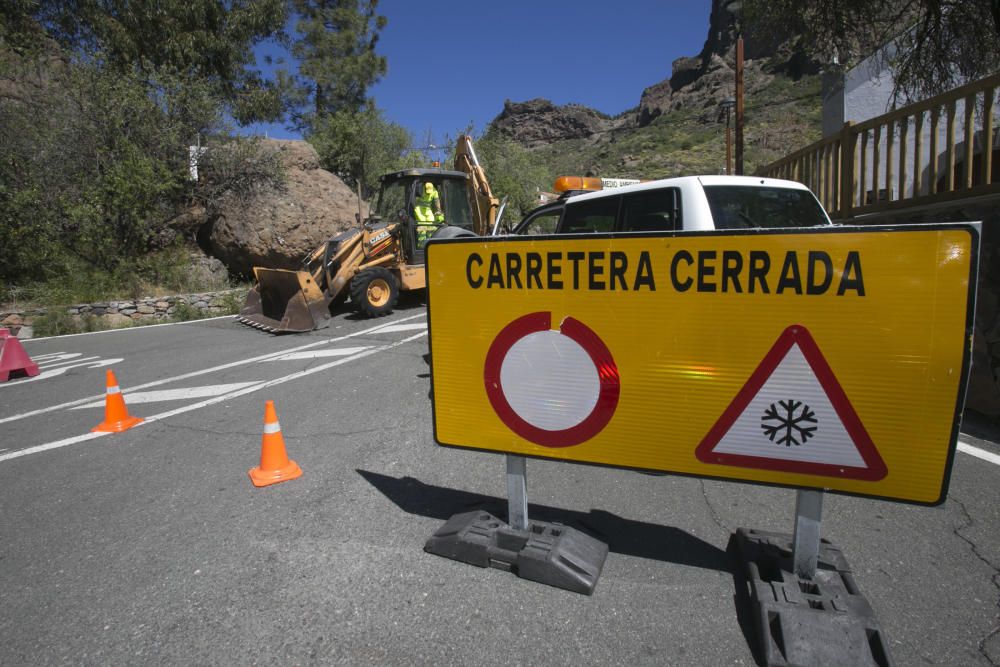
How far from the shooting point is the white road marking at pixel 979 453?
4004mm

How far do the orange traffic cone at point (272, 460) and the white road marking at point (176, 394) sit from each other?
2.73 m

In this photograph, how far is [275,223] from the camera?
16406 mm

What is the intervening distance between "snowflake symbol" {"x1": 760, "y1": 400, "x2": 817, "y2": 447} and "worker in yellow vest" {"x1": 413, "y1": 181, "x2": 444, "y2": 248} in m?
10.7

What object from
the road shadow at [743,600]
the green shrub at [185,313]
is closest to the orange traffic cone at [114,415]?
the road shadow at [743,600]

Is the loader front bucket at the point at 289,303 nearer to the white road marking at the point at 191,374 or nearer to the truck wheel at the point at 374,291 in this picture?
the truck wheel at the point at 374,291

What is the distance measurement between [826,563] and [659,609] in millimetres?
777

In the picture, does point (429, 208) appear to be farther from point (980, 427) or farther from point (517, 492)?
point (517, 492)

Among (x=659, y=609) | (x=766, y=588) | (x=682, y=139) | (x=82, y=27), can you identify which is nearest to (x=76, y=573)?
(x=659, y=609)

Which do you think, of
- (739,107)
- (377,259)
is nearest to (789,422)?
(377,259)

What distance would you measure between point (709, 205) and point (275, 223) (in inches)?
571

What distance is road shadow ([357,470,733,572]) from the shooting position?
2934 millimetres

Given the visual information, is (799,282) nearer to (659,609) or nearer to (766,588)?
(766,588)

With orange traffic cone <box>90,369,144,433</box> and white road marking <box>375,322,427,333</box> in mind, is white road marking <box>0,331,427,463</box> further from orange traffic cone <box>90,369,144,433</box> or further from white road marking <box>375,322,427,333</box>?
white road marking <box>375,322,427,333</box>

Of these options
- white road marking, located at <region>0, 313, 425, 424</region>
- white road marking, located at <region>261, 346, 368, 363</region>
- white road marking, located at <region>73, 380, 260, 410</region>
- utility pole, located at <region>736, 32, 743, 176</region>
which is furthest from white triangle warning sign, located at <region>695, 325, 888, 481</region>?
utility pole, located at <region>736, 32, 743, 176</region>
